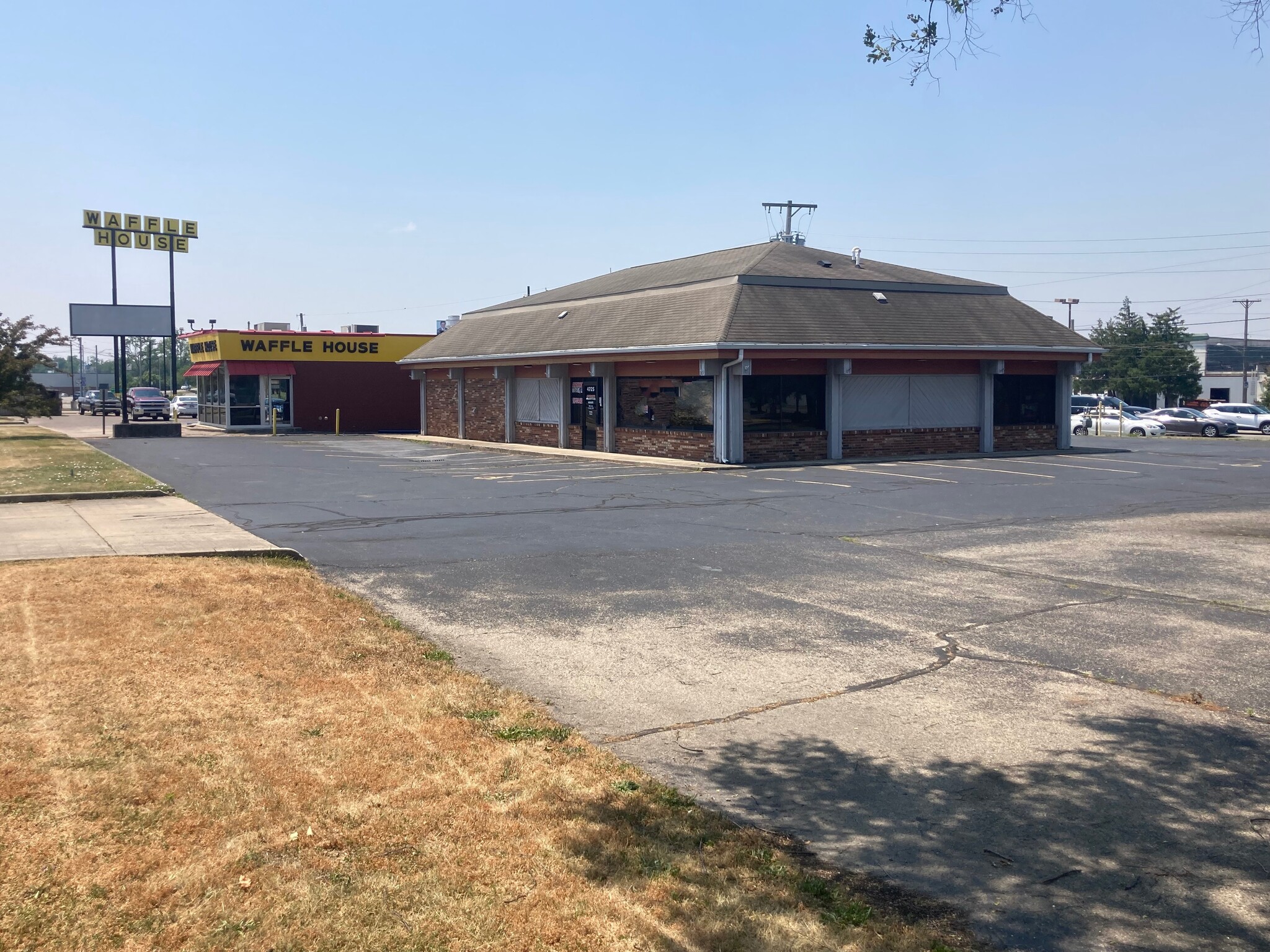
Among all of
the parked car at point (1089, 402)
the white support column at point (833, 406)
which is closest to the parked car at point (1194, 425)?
the parked car at point (1089, 402)

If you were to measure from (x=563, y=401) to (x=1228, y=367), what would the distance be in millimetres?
106677

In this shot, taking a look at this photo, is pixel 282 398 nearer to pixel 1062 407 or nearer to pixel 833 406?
pixel 833 406

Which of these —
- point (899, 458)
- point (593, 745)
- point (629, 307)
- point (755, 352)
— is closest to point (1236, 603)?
point (593, 745)

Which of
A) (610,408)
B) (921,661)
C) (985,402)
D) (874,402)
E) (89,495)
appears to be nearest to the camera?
(921,661)

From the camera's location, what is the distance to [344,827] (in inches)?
198

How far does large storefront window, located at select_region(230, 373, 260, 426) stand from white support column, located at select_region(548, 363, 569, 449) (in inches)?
771

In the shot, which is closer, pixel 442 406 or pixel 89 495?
pixel 89 495

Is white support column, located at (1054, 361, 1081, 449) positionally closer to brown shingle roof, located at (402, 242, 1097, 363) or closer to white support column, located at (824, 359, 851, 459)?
brown shingle roof, located at (402, 242, 1097, 363)

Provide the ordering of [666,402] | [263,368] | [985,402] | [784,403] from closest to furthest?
[784,403]
[666,402]
[985,402]
[263,368]

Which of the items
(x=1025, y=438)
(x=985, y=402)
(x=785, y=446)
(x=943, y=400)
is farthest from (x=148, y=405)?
(x=1025, y=438)

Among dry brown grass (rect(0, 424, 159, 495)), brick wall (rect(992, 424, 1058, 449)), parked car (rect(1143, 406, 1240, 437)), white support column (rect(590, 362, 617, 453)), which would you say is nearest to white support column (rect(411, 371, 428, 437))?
dry brown grass (rect(0, 424, 159, 495))

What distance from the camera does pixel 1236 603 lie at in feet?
35.2

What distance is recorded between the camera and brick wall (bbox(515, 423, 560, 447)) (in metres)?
35.9

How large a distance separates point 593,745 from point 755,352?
21.8 m
